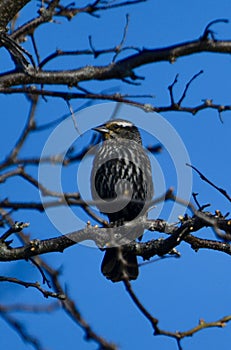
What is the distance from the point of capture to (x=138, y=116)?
207 inches

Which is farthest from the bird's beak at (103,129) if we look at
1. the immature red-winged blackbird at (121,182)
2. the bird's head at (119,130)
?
the immature red-winged blackbird at (121,182)

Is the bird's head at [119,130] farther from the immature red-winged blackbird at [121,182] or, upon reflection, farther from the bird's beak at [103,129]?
the immature red-winged blackbird at [121,182]

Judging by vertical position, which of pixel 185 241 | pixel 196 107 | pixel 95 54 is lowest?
pixel 185 241

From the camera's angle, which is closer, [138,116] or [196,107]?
[196,107]

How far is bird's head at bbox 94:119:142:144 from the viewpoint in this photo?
6324 mm

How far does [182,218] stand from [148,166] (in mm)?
2222

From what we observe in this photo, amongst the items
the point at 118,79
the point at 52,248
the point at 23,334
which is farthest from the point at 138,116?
the point at 23,334

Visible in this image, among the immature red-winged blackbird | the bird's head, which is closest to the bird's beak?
the bird's head

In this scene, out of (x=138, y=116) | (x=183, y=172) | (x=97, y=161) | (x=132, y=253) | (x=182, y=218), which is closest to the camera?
(x=182, y=218)

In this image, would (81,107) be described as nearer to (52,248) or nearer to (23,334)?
(52,248)

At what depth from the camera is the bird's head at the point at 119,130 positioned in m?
6.32

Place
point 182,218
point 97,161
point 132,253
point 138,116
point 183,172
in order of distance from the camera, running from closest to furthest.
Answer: point 182,218 < point 183,172 < point 132,253 < point 138,116 < point 97,161

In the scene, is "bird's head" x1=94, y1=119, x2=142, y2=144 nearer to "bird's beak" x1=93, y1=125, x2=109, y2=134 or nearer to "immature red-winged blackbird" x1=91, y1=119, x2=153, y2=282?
"bird's beak" x1=93, y1=125, x2=109, y2=134

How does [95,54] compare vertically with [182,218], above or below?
above
